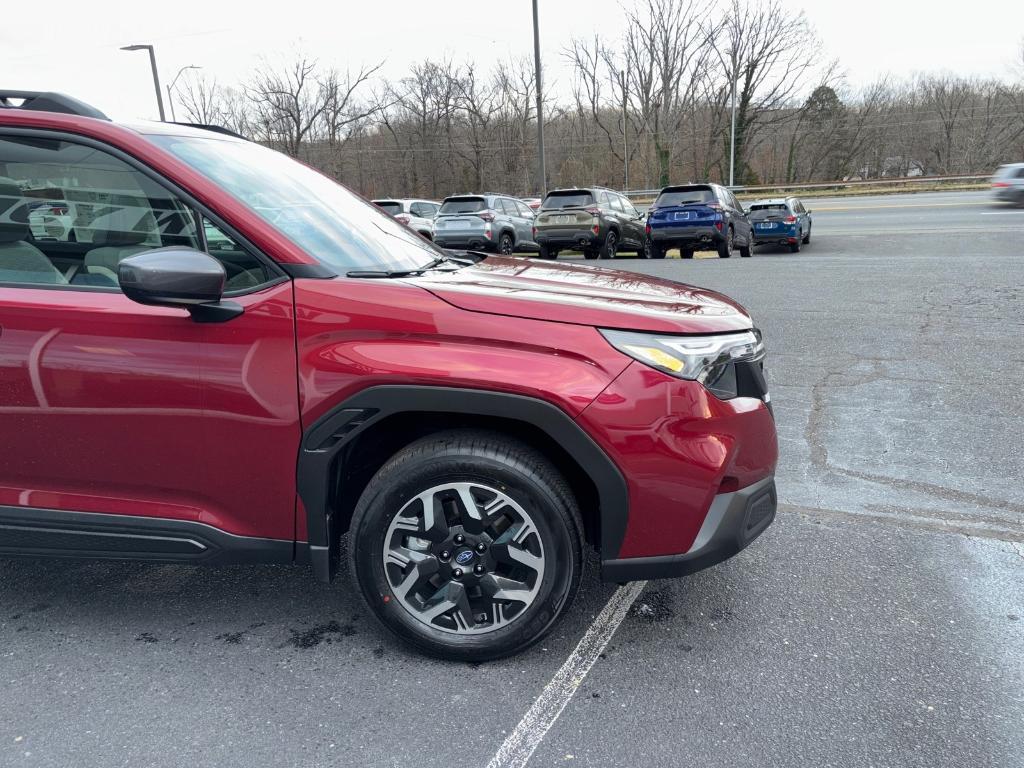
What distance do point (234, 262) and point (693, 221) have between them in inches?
595

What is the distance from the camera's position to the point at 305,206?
9.33 ft

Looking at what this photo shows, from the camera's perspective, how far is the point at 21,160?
2.57 m

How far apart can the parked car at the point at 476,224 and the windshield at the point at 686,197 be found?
344 centimetres

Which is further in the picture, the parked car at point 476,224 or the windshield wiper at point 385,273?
the parked car at point 476,224

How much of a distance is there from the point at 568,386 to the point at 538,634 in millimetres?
872

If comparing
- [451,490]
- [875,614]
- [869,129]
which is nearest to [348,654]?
[451,490]

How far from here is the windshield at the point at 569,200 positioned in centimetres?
1678

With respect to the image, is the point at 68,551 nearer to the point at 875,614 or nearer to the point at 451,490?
the point at 451,490

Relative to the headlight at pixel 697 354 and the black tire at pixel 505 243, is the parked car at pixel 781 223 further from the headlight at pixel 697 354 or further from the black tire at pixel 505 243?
the headlight at pixel 697 354

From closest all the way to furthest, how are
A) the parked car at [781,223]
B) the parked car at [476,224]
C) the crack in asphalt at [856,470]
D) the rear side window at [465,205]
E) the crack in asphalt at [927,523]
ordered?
1. the crack in asphalt at [927,523]
2. the crack in asphalt at [856,470]
3. the parked car at [476,224]
4. the rear side window at [465,205]
5. the parked car at [781,223]

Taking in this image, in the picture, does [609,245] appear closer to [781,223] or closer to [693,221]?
[693,221]

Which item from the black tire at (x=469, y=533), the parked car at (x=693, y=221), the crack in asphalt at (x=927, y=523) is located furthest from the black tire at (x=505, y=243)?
the black tire at (x=469, y=533)

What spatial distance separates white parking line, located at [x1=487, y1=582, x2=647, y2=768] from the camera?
7.02 feet

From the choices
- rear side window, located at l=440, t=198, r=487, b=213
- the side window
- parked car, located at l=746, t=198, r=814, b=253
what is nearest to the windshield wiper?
the side window
